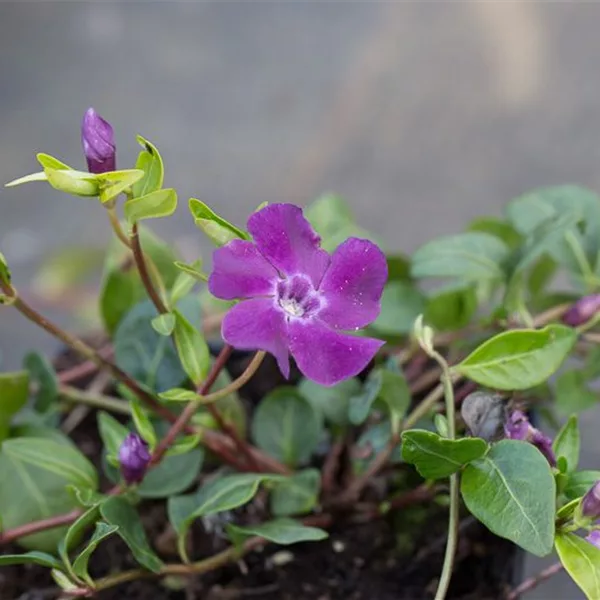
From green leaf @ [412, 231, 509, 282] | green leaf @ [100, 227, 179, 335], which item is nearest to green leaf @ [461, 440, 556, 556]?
green leaf @ [412, 231, 509, 282]

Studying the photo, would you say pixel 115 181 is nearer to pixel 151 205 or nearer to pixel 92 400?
pixel 151 205

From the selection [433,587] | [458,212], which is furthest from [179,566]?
[458,212]

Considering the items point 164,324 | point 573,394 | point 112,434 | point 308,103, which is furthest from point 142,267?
point 308,103

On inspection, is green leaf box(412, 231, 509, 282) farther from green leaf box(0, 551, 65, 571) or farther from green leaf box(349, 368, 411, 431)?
green leaf box(0, 551, 65, 571)

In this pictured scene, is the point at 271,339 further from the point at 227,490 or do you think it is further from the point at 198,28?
the point at 198,28

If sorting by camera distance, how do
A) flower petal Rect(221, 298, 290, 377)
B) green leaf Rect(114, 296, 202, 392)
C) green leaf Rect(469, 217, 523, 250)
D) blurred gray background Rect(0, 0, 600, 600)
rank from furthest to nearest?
blurred gray background Rect(0, 0, 600, 600)
green leaf Rect(469, 217, 523, 250)
green leaf Rect(114, 296, 202, 392)
flower petal Rect(221, 298, 290, 377)

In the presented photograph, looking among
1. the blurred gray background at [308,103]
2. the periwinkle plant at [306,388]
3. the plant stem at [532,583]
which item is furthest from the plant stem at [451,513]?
the blurred gray background at [308,103]

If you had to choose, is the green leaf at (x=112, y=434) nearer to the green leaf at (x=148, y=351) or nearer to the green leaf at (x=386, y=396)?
the green leaf at (x=148, y=351)
